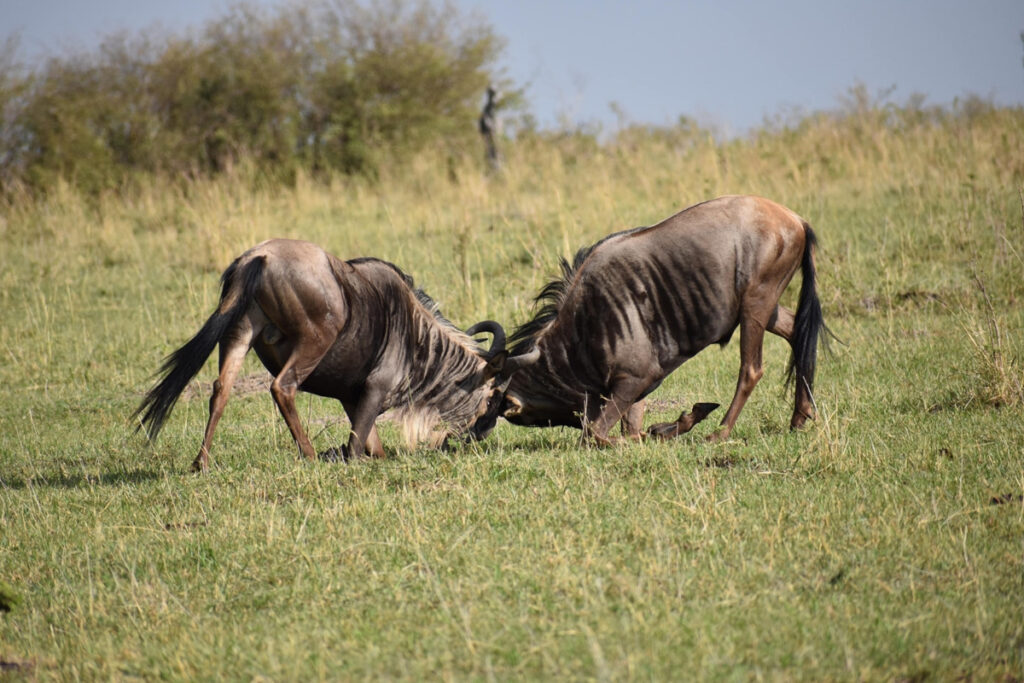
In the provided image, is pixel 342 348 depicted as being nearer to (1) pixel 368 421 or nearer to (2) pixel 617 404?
(1) pixel 368 421

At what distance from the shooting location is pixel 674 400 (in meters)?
8.24

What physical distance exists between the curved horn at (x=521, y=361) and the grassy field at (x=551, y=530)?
48 centimetres

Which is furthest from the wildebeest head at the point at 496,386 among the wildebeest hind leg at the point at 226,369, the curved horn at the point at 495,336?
the wildebeest hind leg at the point at 226,369

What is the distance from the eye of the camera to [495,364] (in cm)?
702

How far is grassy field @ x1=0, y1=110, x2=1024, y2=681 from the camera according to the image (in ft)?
11.8

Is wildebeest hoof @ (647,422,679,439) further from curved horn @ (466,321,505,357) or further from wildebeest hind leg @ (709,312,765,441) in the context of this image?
curved horn @ (466,321,505,357)

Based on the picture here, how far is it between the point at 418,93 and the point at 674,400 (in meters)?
17.7

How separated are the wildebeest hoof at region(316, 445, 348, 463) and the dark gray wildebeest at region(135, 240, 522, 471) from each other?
0.03m

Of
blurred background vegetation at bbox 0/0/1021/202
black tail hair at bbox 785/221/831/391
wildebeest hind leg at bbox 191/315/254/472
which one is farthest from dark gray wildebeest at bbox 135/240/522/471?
blurred background vegetation at bbox 0/0/1021/202

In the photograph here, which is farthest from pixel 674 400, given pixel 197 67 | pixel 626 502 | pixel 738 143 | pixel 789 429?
pixel 197 67

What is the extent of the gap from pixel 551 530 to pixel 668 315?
7.92ft

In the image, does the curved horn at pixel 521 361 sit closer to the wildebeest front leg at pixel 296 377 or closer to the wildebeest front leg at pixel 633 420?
the wildebeest front leg at pixel 633 420

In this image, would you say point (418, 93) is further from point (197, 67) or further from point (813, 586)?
point (813, 586)

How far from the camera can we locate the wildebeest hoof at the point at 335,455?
6.48 m
